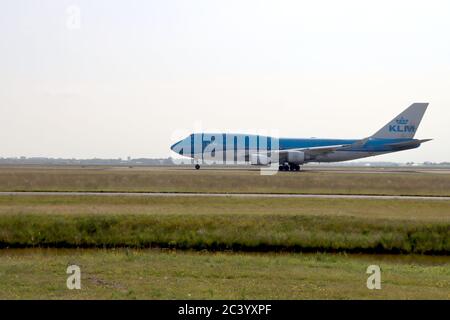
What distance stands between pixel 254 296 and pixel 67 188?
123 ft

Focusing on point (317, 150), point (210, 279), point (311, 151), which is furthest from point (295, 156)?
point (210, 279)

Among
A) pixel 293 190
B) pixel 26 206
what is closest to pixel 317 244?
pixel 26 206

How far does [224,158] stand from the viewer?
8838 cm

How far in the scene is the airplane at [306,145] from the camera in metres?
84.9

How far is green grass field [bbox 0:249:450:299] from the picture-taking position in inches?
542

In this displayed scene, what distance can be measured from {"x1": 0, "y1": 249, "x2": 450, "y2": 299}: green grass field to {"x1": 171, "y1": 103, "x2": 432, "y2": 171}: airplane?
211 ft

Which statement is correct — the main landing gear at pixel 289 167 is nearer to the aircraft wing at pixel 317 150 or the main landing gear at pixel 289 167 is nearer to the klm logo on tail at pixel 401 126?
the aircraft wing at pixel 317 150

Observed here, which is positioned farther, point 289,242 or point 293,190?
point 293,190

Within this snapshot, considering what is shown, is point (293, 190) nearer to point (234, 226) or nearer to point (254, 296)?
point (234, 226)

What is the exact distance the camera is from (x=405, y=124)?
87.9 metres

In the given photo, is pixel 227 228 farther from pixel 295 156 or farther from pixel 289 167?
pixel 289 167

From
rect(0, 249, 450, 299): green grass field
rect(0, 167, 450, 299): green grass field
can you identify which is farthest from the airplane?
rect(0, 249, 450, 299): green grass field

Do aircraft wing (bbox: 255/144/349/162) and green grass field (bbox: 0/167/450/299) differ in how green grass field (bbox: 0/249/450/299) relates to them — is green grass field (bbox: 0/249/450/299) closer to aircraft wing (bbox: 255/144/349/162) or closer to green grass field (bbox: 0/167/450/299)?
green grass field (bbox: 0/167/450/299)

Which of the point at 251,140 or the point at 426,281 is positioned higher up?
the point at 251,140
